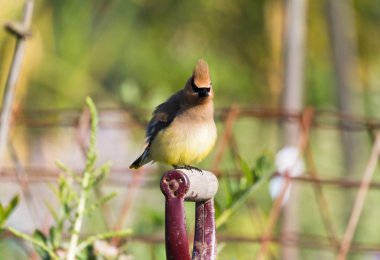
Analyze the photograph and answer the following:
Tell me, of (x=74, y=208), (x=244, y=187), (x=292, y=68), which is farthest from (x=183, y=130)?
(x=292, y=68)

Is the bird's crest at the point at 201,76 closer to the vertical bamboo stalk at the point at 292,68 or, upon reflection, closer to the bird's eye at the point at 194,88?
the bird's eye at the point at 194,88

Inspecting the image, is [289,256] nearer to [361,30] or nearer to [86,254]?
[86,254]

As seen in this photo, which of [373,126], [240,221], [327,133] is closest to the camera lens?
[373,126]

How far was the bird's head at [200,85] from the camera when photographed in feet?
10.5

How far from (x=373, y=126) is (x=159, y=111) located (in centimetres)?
72

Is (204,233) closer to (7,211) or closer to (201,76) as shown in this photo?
(7,211)

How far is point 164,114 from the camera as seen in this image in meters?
3.86

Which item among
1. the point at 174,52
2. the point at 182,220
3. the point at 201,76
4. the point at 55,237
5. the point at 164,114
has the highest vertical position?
the point at 174,52

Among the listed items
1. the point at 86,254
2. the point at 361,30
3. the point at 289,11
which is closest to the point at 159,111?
the point at 86,254

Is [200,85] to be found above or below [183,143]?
above

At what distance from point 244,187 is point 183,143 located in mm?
731

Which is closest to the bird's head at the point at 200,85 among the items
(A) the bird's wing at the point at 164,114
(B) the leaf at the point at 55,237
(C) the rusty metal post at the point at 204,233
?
(A) the bird's wing at the point at 164,114

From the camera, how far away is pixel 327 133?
10281 mm

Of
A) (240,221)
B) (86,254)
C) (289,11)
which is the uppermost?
(289,11)
